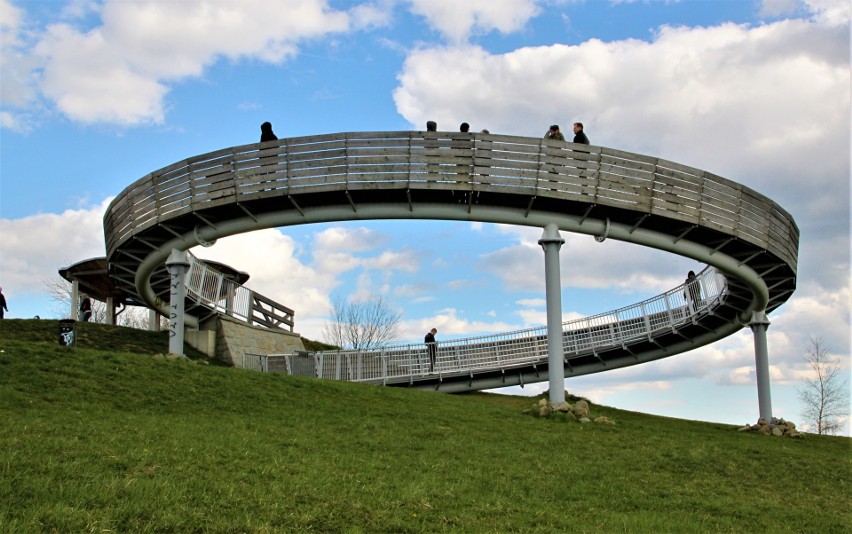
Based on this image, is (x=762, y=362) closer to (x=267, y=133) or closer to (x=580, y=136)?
(x=580, y=136)

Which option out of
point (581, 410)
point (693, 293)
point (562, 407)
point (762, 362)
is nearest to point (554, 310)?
point (562, 407)

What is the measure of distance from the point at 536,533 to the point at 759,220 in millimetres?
19935

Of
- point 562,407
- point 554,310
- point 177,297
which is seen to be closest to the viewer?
point 562,407

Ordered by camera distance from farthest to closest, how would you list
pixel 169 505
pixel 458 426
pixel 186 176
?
pixel 186 176 < pixel 458 426 < pixel 169 505

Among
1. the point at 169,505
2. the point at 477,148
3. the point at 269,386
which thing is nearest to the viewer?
the point at 169,505

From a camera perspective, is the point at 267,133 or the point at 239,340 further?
the point at 239,340

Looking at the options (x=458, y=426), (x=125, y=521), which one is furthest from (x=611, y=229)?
(x=125, y=521)

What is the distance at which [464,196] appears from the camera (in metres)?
23.7

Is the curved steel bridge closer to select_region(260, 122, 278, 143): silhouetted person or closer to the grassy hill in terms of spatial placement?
select_region(260, 122, 278, 143): silhouetted person

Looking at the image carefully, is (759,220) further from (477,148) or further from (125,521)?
(125,521)

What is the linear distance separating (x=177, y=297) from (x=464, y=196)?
33.5ft

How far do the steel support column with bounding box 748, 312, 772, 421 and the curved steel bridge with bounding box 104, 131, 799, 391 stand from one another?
1.75 meters

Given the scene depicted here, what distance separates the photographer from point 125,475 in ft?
31.9

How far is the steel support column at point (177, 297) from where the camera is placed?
1014 inches
